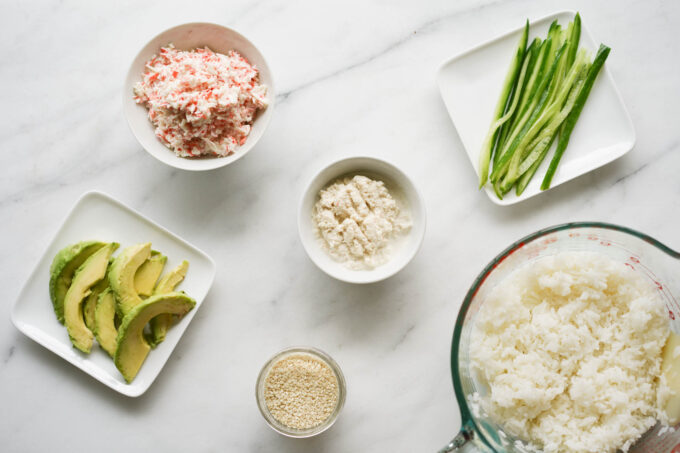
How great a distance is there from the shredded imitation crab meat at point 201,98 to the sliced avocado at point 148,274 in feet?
1.20

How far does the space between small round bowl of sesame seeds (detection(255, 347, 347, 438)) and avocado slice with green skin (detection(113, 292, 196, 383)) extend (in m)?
0.34

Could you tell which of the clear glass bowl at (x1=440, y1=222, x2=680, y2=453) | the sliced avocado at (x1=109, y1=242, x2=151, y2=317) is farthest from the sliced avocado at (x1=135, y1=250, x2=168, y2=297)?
the clear glass bowl at (x1=440, y1=222, x2=680, y2=453)

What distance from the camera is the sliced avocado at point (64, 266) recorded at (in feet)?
5.94

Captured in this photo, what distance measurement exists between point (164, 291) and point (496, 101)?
1241mm

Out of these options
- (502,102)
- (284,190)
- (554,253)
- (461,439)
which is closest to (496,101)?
(502,102)

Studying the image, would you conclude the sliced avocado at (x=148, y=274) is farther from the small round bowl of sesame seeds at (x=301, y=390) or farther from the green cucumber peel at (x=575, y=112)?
the green cucumber peel at (x=575, y=112)

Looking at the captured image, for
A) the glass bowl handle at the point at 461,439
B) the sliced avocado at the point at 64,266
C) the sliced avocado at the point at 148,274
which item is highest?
the sliced avocado at the point at 64,266

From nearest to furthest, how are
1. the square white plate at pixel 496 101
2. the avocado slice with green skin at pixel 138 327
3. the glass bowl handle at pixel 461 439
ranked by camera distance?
1. the glass bowl handle at pixel 461 439
2. the avocado slice with green skin at pixel 138 327
3. the square white plate at pixel 496 101

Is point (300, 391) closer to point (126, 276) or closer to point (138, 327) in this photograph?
point (138, 327)

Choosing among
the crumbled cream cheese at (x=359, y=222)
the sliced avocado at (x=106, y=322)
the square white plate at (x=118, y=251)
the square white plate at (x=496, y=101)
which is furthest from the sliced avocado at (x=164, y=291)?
the square white plate at (x=496, y=101)

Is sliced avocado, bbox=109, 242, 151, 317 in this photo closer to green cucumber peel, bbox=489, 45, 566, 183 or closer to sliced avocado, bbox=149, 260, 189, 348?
sliced avocado, bbox=149, 260, 189, 348

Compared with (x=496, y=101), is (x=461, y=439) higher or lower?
lower

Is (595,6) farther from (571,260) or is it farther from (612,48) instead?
(571,260)

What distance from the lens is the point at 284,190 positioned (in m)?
1.95
